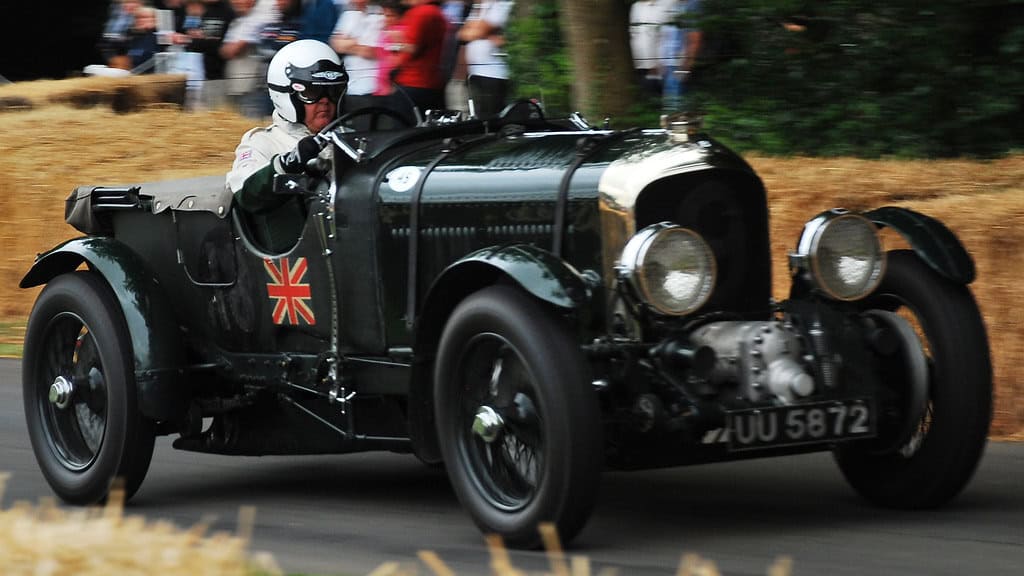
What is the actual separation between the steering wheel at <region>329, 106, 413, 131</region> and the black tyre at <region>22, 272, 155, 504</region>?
111cm

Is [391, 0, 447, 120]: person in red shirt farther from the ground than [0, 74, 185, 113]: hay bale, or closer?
farther from the ground

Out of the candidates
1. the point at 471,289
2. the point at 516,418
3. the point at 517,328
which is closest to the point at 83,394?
the point at 471,289

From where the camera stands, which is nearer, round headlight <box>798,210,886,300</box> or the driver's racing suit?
round headlight <box>798,210,886,300</box>

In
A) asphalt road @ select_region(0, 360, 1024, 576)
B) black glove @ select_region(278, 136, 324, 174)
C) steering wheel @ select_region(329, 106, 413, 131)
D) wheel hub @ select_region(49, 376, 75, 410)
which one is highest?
steering wheel @ select_region(329, 106, 413, 131)

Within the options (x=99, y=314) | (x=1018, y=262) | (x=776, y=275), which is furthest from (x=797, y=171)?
(x=99, y=314)

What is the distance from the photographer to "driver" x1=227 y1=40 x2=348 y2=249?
6.61 m

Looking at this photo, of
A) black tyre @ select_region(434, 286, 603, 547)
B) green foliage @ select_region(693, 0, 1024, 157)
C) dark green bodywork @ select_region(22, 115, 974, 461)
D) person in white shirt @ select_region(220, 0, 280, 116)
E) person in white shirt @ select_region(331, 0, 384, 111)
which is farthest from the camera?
person in white shirt @ select_region(220, 0, 280, 116)

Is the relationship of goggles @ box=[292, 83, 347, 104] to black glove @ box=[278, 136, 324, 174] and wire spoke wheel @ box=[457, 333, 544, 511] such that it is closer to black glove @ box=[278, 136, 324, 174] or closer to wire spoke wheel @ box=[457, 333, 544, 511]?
black glove @ box=[278, 136, 324, 174]

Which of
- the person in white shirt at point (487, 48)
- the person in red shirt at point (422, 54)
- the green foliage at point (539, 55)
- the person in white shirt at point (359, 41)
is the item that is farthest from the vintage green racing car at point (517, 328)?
the green foliage at point (539, 55)

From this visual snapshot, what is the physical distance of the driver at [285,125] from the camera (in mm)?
6613

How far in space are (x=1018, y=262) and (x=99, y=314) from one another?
3859 mm

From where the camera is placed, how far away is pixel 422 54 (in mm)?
10719

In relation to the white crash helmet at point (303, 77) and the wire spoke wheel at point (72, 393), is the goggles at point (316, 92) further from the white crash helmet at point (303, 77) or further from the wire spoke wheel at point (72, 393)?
the wire spoke wheel at point (72, 393)

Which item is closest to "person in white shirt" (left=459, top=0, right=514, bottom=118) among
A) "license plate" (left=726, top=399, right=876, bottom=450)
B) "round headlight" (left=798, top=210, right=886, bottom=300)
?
"round headlight" (left=798, top=210, right=886, bottom=300)
